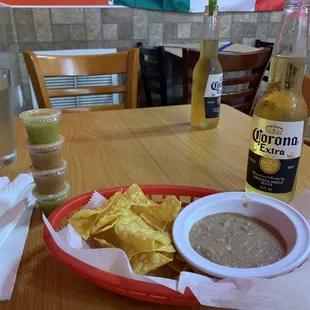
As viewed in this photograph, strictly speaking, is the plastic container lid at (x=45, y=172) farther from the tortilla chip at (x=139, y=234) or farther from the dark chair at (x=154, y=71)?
the dark chair at (x=154, y=71)

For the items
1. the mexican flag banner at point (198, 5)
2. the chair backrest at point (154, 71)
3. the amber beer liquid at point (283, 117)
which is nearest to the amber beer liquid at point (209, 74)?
the amber beer liquid at point (283, 117)

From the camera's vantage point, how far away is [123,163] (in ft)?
2.60

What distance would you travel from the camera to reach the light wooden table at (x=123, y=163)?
429 millimetres

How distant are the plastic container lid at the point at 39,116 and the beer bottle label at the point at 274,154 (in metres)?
0.32

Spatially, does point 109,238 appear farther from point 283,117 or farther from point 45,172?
point 283,117

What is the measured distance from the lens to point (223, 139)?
93 centimetres

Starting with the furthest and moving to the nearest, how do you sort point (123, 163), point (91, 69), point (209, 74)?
point (91, 69) → point (209, 74) → point (123, 163)

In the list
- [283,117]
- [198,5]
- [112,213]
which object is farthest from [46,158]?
[198,5]

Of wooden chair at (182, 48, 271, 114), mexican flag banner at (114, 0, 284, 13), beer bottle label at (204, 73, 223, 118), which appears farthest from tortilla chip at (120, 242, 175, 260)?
mexican flag banner at (114, 0, 284, 13)

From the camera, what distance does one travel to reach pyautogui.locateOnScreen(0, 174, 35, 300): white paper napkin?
17.6 inches

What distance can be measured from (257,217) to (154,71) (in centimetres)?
209

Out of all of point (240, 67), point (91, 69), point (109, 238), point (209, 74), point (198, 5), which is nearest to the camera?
point (109, 238)

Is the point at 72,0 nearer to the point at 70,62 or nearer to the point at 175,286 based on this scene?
the point at 70,62

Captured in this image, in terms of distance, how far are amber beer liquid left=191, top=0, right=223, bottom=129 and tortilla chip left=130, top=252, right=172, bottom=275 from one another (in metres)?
0.58
